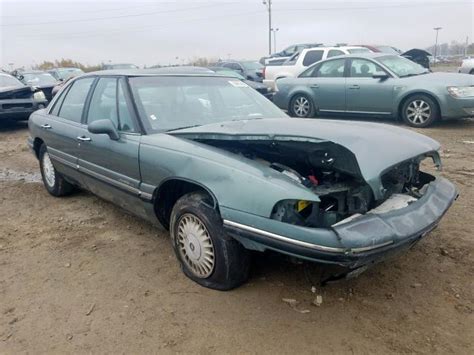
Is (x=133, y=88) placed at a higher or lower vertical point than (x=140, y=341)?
higher

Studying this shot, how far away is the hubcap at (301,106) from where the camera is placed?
1027 centimetres

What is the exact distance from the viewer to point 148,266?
3502mm

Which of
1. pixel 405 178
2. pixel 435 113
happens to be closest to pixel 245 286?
pixel 405 178

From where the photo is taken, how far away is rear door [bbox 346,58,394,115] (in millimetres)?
8859

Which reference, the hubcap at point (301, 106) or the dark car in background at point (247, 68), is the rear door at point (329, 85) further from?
the dark car in background at point (247, 68)

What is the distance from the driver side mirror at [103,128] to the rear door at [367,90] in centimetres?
670

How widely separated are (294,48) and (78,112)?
19.1 metres

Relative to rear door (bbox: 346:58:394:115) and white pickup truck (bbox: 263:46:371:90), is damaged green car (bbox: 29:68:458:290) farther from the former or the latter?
white pickup truck (bbox: 263:46:371:90)

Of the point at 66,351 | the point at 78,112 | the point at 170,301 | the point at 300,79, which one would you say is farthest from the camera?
the point at 300,79

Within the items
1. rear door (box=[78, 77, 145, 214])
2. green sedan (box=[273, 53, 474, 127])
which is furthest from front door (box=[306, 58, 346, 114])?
rear door (box=[78, 77, 145, 214])

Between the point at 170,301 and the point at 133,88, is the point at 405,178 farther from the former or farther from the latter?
the point at 133,88

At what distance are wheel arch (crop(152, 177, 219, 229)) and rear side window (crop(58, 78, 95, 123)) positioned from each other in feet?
5.25

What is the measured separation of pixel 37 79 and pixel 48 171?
463 inches

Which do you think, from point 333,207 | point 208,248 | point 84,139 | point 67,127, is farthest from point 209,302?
point 67,127
